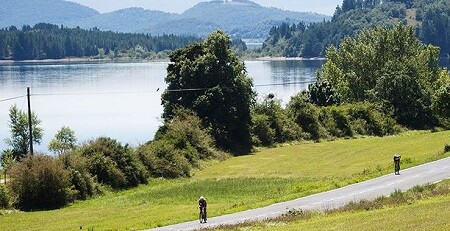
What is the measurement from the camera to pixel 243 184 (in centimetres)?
5125

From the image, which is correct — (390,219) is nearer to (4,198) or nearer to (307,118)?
(4,198)

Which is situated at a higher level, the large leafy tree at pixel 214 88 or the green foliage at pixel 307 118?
the large leafy tree at pixel 214 88

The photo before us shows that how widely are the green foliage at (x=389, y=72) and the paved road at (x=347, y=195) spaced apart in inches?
1635

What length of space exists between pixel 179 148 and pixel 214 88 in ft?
27.6

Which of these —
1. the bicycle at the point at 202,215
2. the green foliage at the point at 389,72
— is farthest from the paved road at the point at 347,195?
the green foliage at the point at 389,72

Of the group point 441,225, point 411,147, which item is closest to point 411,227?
point 441,225

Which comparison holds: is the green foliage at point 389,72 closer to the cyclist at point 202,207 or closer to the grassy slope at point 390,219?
the cyclist at point 202,207

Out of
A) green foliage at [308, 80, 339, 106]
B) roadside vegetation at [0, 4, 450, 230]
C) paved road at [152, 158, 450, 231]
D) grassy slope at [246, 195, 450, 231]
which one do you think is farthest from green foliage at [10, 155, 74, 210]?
green foliage at [308, 80, 339, 106]

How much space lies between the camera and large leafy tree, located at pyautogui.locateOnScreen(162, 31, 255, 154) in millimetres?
71000

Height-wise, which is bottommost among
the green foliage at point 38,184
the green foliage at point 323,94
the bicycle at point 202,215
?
the green foliage at point 38,184

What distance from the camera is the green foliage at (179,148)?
59.9m

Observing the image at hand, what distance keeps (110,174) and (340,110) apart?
37.1 meters

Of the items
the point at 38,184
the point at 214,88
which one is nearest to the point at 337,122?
the point at 214,88

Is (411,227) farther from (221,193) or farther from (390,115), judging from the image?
(390,115)
